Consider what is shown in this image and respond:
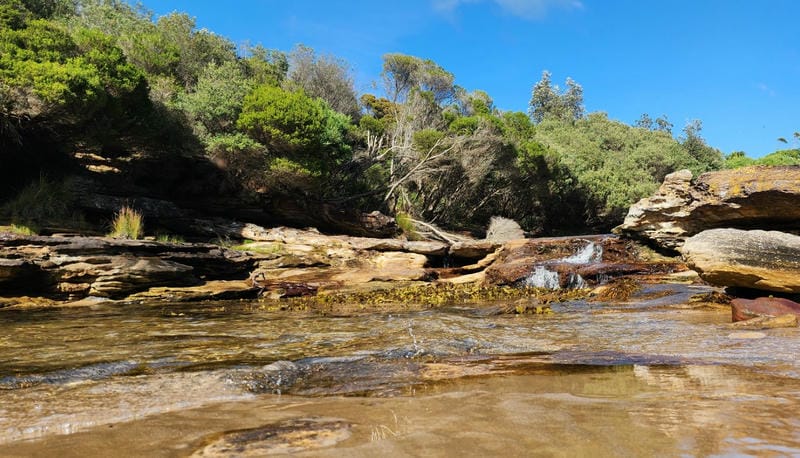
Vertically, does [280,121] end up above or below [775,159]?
below

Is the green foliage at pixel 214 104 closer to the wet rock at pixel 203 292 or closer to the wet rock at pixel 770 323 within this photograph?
the wet rock at pixel 203 292

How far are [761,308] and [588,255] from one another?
350 inches

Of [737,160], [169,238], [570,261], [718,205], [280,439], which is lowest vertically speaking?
[280,439]

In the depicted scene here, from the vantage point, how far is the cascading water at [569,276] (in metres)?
13.2

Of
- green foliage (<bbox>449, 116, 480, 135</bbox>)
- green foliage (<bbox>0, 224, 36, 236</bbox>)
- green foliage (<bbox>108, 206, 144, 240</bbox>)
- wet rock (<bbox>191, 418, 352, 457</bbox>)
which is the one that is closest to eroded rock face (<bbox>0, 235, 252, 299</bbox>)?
green foliage (<bbox>0, 224, 36, 236</bbox>)

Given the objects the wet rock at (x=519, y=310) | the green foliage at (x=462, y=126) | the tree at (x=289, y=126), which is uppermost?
the green foliage at (x=462, y=126)

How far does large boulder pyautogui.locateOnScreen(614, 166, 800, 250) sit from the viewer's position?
34.7 ft

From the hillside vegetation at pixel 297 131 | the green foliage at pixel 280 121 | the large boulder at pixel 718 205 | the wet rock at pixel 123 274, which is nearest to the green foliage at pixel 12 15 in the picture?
the hillside vegetation at pixel 297 131

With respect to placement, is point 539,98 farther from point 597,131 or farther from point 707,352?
point 707,352

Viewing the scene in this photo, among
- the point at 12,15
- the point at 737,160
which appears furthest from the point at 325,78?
the point at 737,160

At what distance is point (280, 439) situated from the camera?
216cm

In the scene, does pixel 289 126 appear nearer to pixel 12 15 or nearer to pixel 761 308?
pixel 12 15

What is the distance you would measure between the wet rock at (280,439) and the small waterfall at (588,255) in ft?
45.0

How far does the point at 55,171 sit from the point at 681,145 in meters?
46.1
